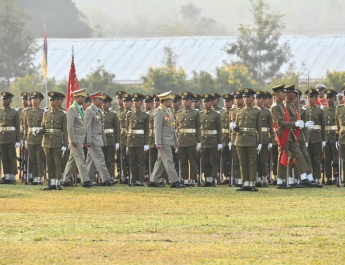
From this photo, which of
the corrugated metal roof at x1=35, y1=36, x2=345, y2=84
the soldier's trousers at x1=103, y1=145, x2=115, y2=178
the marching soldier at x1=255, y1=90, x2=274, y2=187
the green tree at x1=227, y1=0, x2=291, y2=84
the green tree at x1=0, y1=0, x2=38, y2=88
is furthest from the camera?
the green tree at x1=0, y1=0, x2=38, y2=88

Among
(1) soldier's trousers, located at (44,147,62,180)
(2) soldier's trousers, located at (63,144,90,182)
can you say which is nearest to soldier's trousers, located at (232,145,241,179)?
(2) soldier's trousers, located at (63,144,90,182)

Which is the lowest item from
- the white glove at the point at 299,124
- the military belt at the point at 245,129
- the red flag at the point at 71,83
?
the military belt at the point at 245,129

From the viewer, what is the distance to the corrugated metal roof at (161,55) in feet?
202

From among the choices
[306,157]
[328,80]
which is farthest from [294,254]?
[328,80]

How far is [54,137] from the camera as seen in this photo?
802 inches

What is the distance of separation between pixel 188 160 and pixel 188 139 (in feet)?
1.78

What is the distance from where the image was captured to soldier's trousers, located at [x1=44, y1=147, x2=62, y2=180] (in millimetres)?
20188

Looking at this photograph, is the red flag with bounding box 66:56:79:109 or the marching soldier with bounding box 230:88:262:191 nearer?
the marching soldier with bounding box 230:88:262:191

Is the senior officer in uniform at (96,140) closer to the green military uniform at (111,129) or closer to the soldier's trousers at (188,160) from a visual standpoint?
the green military uniform at (111,129)

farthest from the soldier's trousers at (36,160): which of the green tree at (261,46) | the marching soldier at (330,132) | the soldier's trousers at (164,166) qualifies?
the green tree at (261,46)

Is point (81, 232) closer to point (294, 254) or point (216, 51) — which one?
point (294, 254)

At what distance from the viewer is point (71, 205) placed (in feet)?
56.6

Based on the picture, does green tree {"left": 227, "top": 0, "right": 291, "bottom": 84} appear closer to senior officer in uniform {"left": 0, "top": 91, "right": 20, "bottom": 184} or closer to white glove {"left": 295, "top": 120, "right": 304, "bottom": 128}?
senior officer in uniform {"left": 0, "top": 91, "right": 20, "bottom": 184}

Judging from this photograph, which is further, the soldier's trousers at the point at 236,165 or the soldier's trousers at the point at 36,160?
the soldier's trousers at the point at 36,160
